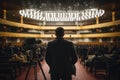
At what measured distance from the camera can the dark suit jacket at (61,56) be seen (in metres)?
2.74

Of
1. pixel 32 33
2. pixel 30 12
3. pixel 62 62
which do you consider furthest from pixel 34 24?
pixel 62 62

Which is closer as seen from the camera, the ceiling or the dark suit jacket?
the dark suit jacket

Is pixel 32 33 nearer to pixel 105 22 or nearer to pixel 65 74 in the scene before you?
pixel 105 22

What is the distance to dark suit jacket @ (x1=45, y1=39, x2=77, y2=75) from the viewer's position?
2.74 metres

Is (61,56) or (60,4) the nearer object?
(61,56)

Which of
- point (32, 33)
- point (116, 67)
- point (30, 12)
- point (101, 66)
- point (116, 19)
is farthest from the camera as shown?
point (32, 33)

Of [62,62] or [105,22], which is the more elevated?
[105,22]

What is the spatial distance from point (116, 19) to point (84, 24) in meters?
6.84

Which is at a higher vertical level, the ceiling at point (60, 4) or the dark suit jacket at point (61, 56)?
the ceiling at point (60, 4)

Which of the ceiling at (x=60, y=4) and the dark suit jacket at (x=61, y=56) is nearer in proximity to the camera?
the dark suit jacket at (x=61, y=56)

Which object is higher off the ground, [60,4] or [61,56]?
[60,4]

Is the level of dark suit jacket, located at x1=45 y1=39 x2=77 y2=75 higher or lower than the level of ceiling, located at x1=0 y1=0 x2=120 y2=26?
lower

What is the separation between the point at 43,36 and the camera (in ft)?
91.2

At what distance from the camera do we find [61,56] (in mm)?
2785
